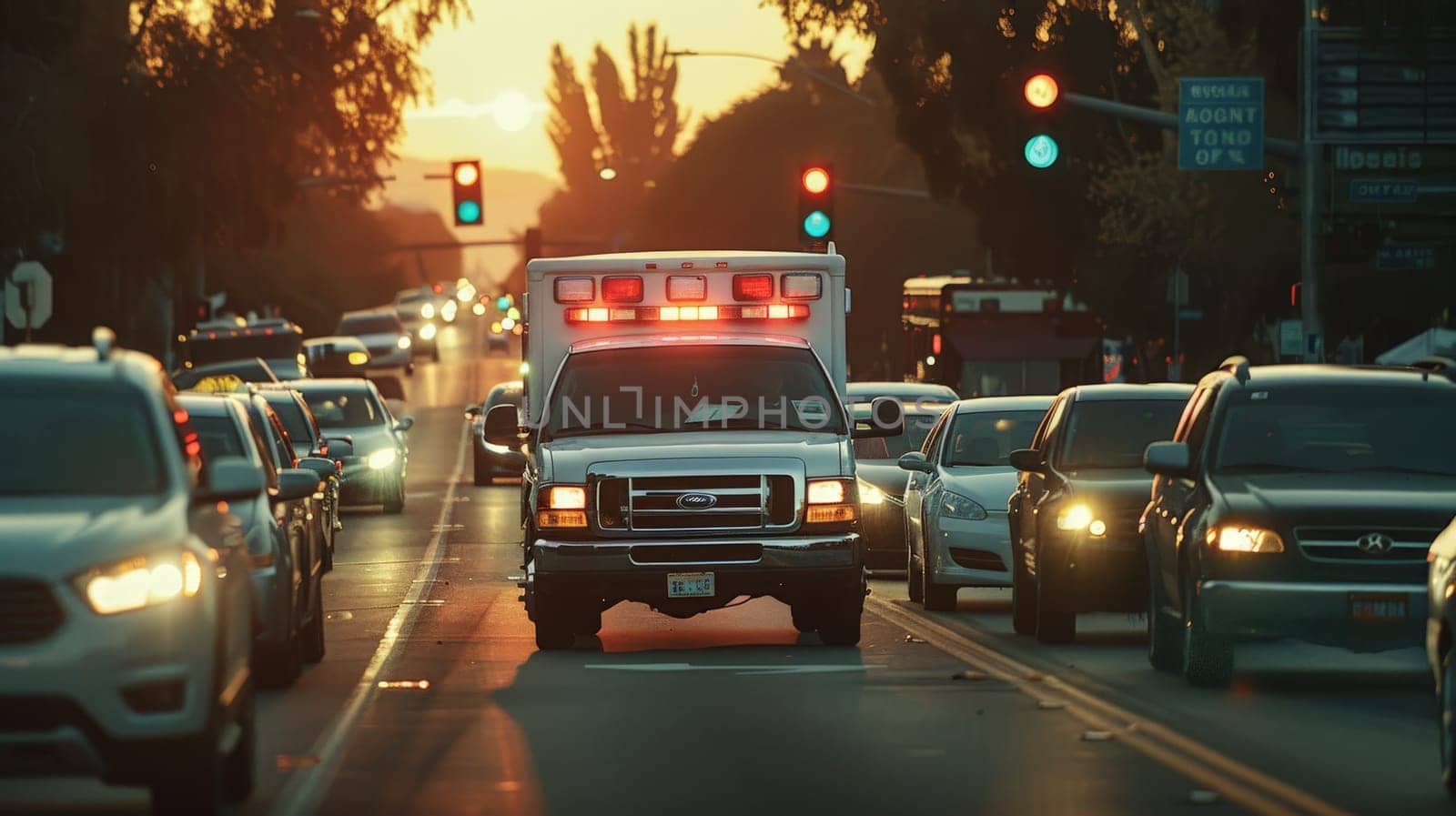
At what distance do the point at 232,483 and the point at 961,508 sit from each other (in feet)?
35.4

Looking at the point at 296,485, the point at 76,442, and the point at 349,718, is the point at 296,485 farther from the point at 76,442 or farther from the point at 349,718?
the point at 76,442

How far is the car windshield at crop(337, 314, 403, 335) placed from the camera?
281 ft

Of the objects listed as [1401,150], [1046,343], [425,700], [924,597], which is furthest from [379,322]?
[425,700]

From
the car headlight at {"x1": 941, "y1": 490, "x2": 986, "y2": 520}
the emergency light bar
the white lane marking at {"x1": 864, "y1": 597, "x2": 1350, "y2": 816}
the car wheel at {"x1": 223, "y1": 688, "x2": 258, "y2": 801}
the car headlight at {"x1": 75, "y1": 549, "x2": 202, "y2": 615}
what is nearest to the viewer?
the car headlight at {"x1": 75, "y1": 549, "x2": 202, "y2": 615}

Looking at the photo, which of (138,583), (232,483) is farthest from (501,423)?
(138,583)

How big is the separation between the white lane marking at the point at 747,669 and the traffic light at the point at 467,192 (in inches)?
1098

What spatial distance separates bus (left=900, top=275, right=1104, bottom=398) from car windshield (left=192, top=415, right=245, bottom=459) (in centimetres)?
3619

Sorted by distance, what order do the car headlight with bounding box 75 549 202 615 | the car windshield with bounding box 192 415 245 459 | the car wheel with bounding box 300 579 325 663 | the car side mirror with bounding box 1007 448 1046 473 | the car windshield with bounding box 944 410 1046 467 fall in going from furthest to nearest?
the car windshield with bounding box 944 410 1046 467 < the car side mirror with bounding box 1007 448 1046 473 < the car windshield with bounding box 192 415 245 459 < the car wheel with bounding box 300 579 325 663 < the car headlight with bounding box 75 549 202 615

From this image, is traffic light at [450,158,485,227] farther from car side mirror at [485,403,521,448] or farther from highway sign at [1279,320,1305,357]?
car side mirror at [485,403,521,448]

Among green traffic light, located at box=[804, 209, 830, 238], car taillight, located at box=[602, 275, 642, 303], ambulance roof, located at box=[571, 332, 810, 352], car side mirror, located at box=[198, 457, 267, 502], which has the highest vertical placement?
green traffic light, located at box=[804, 209, 830, 238]

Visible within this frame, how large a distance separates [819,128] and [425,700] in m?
90.3

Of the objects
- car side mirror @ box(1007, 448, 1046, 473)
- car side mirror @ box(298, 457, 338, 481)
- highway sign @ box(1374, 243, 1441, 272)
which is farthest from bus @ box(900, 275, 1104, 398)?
car side mirror @ box(298, 457, 338, 481)

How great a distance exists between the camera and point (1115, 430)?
1922 centimetres

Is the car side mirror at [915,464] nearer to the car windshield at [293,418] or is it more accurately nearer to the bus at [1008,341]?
the car windshield at [293,418]
